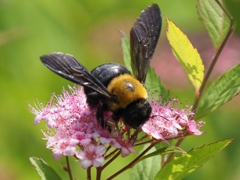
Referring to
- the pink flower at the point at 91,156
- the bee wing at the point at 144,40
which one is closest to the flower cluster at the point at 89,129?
the pink flower at the point at 91,156

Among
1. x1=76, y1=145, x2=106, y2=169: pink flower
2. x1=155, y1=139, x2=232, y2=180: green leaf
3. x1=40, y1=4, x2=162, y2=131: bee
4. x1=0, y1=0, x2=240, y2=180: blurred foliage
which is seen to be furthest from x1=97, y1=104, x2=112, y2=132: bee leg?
x1=0, y1=0, x2=240, y2=180: blurred foliage

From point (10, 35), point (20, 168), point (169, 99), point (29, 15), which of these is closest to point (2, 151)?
point (20, 168)

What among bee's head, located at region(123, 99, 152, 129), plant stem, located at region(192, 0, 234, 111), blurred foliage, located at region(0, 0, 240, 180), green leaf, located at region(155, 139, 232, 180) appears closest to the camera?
green leaf, located at region(155, 139, 232, 180)

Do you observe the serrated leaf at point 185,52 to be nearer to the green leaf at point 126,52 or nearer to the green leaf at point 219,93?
the green leaf at point 219,93

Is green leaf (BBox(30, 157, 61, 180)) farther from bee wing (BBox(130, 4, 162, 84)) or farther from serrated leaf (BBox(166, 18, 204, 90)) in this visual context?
serrated leaf (BBox(166, 18, 204, 90))

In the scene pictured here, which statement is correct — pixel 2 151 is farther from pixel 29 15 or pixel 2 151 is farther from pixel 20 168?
pixel 29 15

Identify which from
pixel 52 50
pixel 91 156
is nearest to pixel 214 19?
pixel 91 156

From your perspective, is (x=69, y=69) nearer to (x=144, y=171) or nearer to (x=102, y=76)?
(x=102, y=76)
